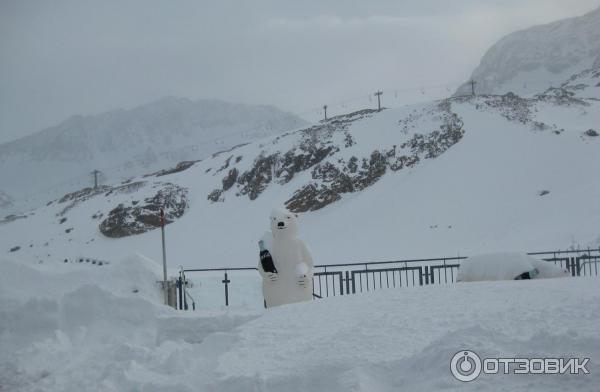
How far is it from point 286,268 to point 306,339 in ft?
12.3

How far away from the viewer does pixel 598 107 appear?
39.6 m

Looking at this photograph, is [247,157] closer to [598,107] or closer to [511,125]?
[511,125]

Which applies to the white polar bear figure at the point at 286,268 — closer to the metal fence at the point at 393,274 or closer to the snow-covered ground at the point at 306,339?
the metal fence at the point at 393,274

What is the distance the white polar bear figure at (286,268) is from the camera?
30.9 feet

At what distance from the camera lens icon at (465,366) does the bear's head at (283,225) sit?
568 cm

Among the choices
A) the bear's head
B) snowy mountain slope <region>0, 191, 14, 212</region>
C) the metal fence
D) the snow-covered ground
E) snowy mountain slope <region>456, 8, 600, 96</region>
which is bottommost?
the metal fence

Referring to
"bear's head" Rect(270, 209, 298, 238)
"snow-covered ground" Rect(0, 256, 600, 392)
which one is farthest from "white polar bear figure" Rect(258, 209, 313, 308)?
"snow-covered ground" Rect(0, 256, 600, 392)

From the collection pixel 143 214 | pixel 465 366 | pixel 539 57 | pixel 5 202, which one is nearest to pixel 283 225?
pixel 465 366

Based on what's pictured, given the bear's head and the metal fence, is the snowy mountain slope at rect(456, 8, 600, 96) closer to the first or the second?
the metal fence

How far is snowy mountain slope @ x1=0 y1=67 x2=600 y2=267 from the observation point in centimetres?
2323

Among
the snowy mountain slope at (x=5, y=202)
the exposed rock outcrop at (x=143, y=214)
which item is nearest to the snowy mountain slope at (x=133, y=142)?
the snowy mountain slope at (x=5, y=202)

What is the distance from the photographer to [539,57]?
13688cm

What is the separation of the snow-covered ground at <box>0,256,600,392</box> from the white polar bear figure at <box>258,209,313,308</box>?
1883 mm

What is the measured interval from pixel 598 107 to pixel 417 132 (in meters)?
15.8
